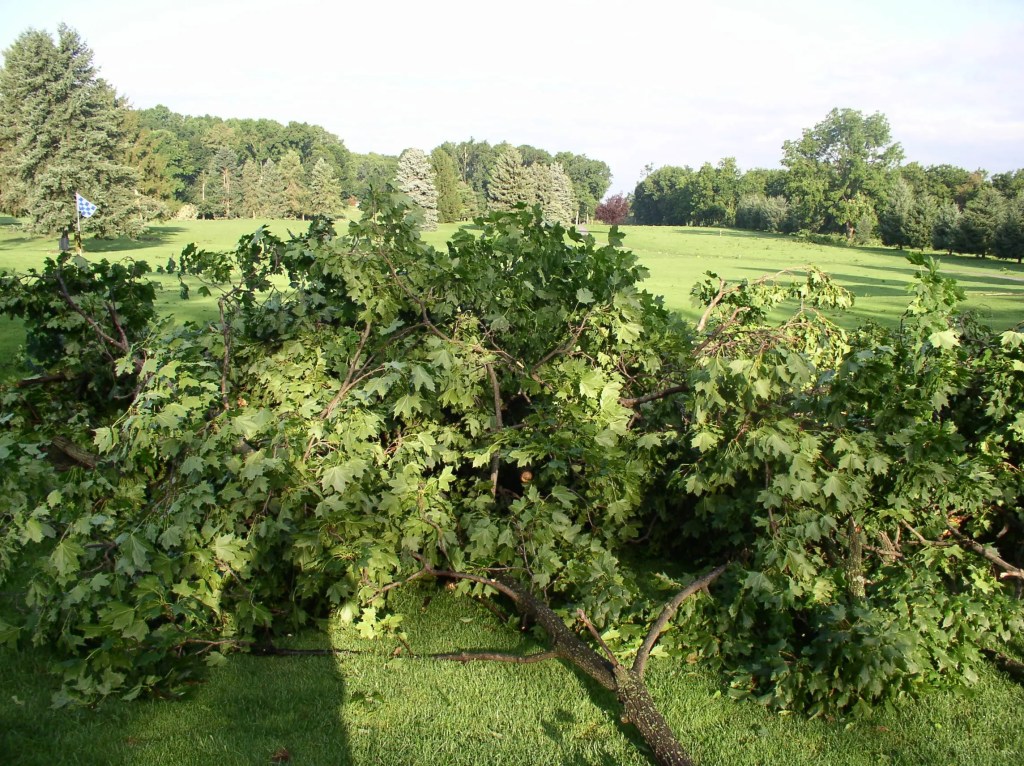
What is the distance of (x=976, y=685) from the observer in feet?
12.3

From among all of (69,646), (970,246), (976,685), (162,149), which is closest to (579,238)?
(976,685)

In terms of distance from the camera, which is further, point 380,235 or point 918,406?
point 380,235

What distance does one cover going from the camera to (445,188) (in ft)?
204

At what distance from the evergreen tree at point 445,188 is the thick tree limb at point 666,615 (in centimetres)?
5959

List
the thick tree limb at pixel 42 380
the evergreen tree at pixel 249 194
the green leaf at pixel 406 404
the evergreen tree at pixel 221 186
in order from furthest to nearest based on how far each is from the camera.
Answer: the evergreen tree at pixel 221 186 → the evergreen tree at pixel 249 194 → the thick tree limb at pixel 42 380 → the green leaf at pixel 406 404

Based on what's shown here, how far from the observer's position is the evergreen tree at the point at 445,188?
6216cm

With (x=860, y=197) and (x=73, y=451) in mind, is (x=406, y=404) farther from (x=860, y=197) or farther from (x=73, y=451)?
(x=860, y=197)

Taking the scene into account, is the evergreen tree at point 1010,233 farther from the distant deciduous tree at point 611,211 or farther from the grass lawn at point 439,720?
the distant deciduous tree at point 611,211

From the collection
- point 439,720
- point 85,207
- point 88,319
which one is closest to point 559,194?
point 85,207

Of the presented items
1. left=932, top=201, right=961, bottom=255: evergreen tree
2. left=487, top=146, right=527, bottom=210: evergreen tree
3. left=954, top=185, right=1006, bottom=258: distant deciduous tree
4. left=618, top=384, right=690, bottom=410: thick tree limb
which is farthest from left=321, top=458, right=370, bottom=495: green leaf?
left=487, top=146, right=527, bottom=210: evergreen tree

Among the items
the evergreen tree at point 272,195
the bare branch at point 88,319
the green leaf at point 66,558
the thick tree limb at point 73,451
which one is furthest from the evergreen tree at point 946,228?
the evergreen tree at point 272,195

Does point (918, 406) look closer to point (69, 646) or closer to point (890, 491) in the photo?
point (890, 491)

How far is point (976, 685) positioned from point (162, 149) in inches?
3364

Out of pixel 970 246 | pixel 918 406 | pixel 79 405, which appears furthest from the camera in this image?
pixel 970 246
